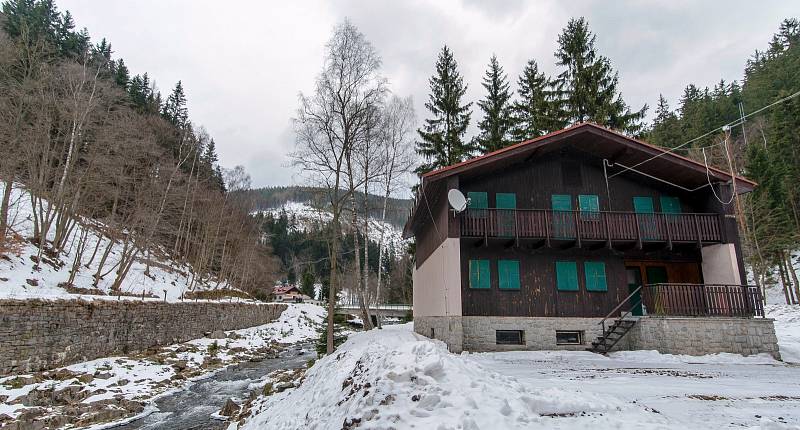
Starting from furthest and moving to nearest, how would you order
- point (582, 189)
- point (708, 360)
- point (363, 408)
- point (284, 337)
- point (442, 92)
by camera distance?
point (284, 337) < point (442, 92) < point (582, 189) < point (708, 360) < point (363, 408)

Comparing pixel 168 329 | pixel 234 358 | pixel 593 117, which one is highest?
pixel 593 117

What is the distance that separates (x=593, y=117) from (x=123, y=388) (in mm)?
26788

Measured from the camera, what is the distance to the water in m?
11.0

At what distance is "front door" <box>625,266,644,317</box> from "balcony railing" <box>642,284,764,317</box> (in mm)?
2028

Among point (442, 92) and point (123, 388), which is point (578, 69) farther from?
point (123, 388)

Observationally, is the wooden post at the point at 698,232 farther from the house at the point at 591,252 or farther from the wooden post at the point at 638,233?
the wooden post at the point at 638,233

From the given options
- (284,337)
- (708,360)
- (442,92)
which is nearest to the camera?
(708,360)

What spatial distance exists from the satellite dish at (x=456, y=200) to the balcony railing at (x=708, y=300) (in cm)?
759

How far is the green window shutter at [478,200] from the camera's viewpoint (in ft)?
56.4

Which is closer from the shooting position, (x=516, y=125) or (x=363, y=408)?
(x=363, y=408)

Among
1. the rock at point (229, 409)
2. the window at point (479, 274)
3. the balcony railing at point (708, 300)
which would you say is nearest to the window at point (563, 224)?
the window at point (479, 274)

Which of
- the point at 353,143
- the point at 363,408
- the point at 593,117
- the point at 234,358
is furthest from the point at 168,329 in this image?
the point at 593,117

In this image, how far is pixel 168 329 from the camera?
2181cm

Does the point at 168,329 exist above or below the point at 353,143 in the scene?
below
